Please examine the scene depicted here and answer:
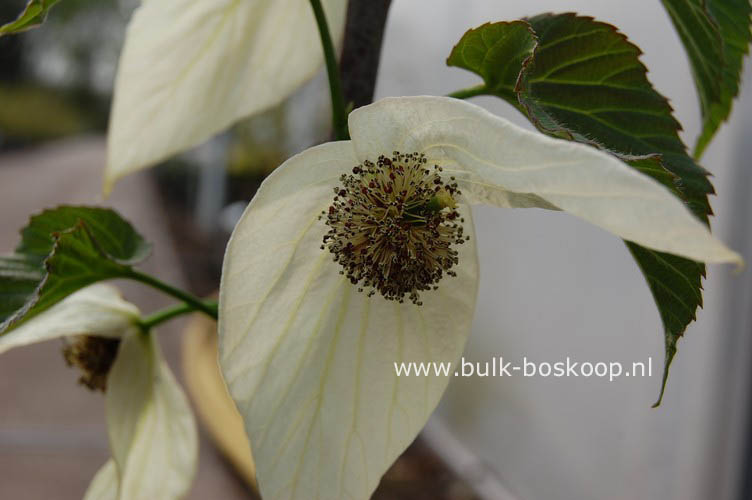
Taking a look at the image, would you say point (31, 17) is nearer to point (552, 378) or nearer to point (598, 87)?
point (598, 87)

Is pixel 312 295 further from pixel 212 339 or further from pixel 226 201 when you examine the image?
pixel 226 201

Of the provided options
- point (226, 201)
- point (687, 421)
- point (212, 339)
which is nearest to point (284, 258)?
point (687, 421)

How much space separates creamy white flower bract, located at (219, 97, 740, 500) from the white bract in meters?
0.09

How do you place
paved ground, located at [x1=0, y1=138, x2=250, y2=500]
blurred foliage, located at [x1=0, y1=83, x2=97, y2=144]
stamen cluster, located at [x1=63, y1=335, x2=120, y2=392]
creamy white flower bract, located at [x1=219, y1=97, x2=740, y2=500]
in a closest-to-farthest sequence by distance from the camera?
creamy white flower bract, located at [x1=219, y1=97, x2=740, y2=500], stamen cluster, located at [x1=63, y1=335, x2=120, y2=392], paved ground, located at [x1=0, y1=138, x2=250, y2=500], blurred foliage, located at [x1=0, y1=83, x2=97, y2=144]

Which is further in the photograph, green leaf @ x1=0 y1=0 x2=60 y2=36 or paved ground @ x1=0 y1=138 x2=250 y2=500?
paved ground @ x1=0 y1=138 x2=250 y2=500

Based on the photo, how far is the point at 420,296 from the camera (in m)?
0.21

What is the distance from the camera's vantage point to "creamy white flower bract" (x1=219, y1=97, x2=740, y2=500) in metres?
0.18

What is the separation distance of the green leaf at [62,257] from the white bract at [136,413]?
0.05 ft

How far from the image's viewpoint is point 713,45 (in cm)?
22

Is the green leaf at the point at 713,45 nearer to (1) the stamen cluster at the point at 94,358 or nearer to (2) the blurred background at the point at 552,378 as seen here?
(2) the blurred background at the point at 552,378

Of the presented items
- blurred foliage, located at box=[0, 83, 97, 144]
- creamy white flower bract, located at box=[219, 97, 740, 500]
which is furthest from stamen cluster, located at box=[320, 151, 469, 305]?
blurred foliage, located at box=[0, 83, 97, 144]

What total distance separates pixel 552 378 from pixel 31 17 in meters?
0.97

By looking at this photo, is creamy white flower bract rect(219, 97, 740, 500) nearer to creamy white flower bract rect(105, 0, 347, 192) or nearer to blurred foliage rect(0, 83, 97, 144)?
creamy white flower bract rect(105, 0, 347, 192)

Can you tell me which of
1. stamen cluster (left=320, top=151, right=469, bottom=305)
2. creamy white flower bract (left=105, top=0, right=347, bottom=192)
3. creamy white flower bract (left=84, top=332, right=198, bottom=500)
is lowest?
creamy white flower bract (left=84, top=332, right=198, bottom=500)
